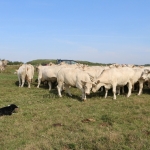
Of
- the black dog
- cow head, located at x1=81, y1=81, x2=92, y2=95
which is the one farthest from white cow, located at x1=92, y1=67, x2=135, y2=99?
the black dog

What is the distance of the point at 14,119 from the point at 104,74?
6.30m

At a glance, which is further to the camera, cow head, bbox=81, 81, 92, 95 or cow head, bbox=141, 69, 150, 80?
cow head, bbox=141, 69, 150, 80

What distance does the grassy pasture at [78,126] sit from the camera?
7004 mm

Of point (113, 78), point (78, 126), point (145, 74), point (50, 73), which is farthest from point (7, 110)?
point (145, 74)

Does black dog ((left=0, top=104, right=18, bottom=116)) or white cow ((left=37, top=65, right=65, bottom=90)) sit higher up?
white cow ((left=37, top=65, right=65, bottom=90))

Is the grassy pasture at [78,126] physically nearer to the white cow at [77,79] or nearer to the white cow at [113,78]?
the white cow at [77,79]

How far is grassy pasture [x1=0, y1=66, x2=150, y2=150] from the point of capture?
23.0ft

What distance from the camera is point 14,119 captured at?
9.64 m

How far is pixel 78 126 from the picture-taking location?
858 centimetres

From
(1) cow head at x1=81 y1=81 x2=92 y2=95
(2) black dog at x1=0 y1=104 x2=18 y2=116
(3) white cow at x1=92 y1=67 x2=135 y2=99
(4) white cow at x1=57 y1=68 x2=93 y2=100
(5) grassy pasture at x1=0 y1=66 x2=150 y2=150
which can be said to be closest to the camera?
(5) grassy pasture at x1=0 y1=66 x2=150 y2=150

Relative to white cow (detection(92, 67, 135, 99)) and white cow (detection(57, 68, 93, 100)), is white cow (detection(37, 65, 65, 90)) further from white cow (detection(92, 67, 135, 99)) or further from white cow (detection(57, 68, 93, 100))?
white cow (detection(92, 67, 135, 99))

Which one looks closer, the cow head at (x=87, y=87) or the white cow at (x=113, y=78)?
the cow head at (x=87, y=87)

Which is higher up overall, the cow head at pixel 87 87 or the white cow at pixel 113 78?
the white cow at pixel 113 78

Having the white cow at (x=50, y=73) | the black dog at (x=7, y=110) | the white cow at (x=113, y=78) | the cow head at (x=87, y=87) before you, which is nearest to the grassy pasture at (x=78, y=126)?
the black dog at (x=7, y=110)
